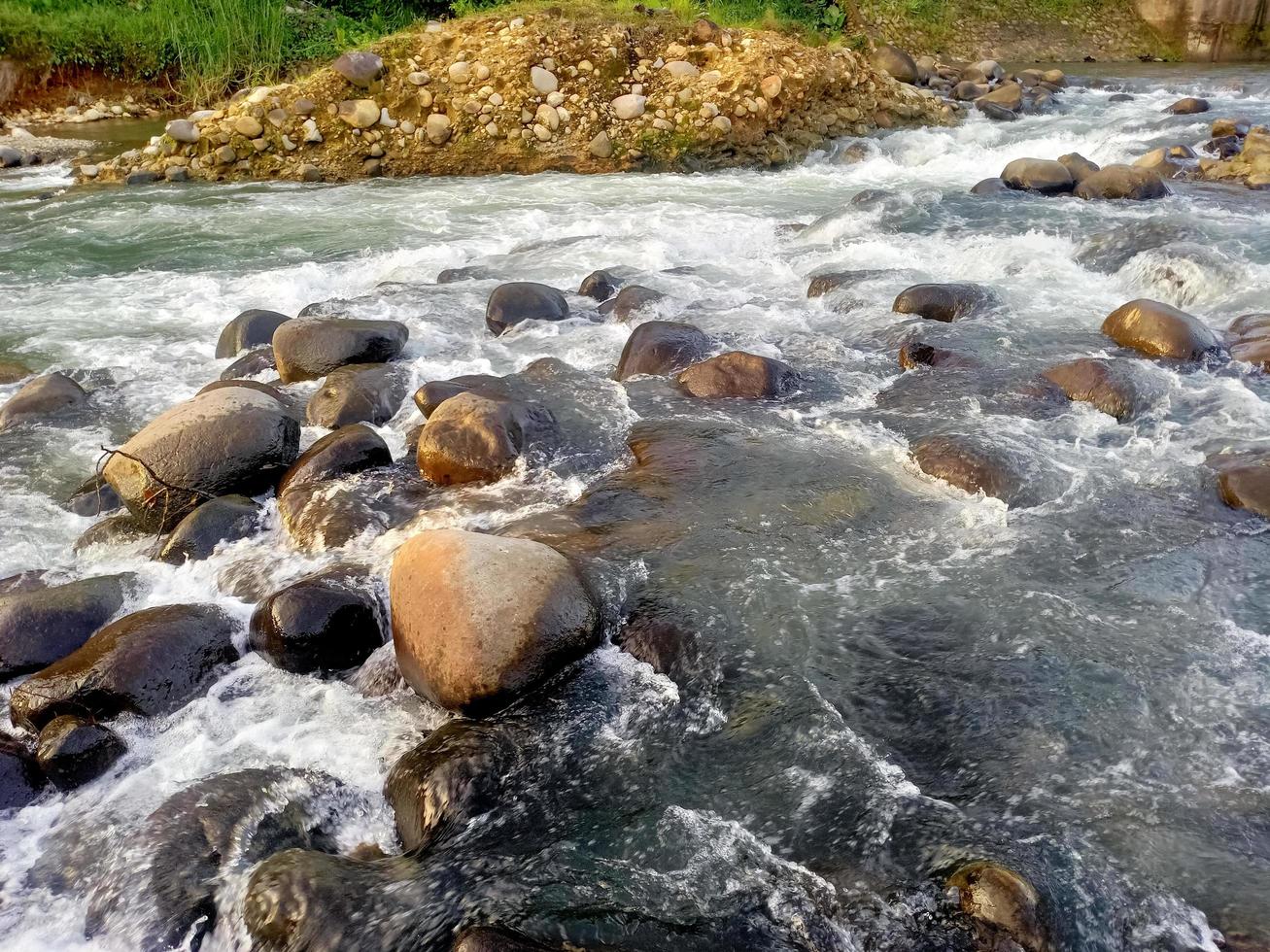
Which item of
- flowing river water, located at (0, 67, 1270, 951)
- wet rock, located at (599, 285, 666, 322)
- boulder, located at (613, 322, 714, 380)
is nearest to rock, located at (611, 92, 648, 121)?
flowing river water, located at (0, 67, 1270, 951)

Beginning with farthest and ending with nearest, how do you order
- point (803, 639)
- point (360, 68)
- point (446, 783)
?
point (360, 68)
point (803, 639)
point (446, 783)

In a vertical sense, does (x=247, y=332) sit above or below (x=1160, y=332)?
below

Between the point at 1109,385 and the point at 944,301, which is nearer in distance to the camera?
the point at 1109,385

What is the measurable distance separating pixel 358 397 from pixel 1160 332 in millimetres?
5079

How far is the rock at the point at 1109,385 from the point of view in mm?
5508

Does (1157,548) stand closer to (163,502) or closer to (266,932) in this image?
(266,932)

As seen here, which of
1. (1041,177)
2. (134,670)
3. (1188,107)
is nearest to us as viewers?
(134,670)

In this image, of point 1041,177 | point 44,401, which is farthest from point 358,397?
point 1041,177

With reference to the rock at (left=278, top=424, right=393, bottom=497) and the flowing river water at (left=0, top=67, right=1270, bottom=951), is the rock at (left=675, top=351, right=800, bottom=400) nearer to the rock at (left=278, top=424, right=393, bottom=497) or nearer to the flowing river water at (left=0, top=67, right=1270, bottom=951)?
the flowing river water at (left=0, top=67, right=1270, bottom=951)

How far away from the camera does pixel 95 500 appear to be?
5141 millimetres

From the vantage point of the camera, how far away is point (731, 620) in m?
3.87

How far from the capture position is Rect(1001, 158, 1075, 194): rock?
394 inches

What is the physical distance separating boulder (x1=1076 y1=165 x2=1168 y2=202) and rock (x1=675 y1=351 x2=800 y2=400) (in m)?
5.60

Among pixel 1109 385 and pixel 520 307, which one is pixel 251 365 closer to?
pixel 520 307
